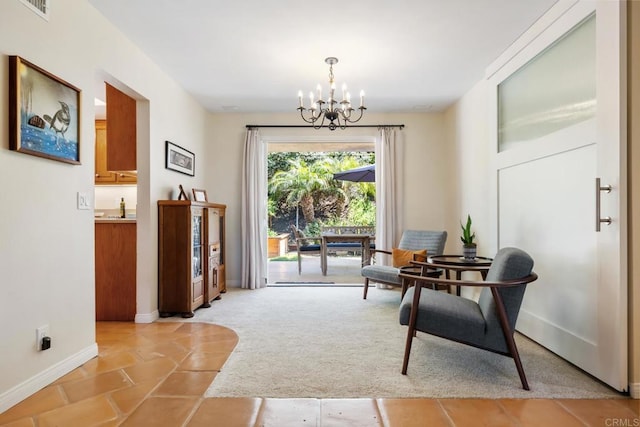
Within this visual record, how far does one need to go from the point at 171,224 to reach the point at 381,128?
301cm

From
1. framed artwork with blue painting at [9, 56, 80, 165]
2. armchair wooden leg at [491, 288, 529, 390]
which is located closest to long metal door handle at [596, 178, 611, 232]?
armchair wooden leg at [491, 288, 529, 390]

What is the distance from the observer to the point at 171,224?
3.44 metres

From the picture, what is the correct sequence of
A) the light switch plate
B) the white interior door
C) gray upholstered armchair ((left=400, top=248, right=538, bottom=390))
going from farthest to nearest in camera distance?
the light switch plate
gray upholstered armchair ((left=400, top=248, right=538, bottom=390))
the white interior door

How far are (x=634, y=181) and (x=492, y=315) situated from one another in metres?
1.02

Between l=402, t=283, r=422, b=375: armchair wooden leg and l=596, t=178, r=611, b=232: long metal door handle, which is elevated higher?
l=596, t=178, r=611, b=232: long metal door handle

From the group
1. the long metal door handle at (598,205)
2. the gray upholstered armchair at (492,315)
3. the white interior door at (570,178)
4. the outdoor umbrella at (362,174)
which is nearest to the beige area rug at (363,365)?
the gray upholstered armchair at (492,315)

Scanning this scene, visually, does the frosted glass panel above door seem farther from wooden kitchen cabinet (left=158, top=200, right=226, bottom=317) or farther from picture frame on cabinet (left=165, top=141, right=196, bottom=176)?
picture frame on cabinet (left=165, top=141, right=196, bottom=176)

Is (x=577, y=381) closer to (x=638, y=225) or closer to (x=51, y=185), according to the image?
(x=638, y=225)

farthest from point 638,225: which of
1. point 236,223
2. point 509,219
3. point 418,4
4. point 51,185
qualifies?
point 236,223

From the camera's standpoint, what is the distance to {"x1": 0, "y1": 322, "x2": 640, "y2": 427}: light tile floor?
1650 millimetres

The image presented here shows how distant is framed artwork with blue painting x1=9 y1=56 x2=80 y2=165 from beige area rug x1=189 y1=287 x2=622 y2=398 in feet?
5.44

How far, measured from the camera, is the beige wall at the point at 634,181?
1.83m

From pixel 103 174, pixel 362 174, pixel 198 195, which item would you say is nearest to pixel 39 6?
pixel 198 195

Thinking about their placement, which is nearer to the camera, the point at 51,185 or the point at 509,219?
the point at 51,185
